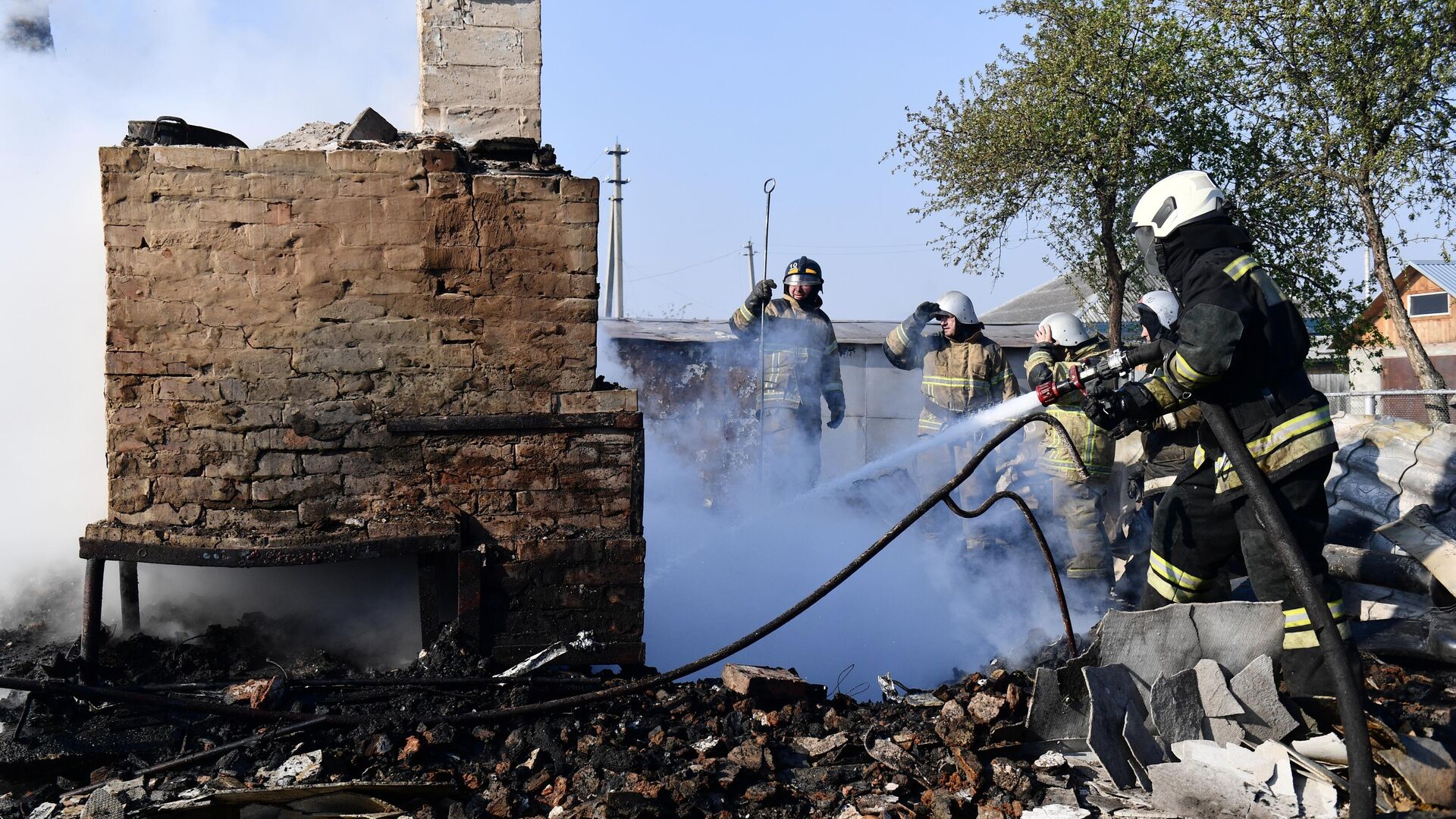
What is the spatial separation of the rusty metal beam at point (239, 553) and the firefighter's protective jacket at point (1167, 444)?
3310 mm

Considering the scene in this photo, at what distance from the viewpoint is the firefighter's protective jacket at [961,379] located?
8227 mm

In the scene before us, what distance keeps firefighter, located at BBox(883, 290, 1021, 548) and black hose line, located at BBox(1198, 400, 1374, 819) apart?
4046 mm

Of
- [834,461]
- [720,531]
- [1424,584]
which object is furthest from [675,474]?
[834,461]

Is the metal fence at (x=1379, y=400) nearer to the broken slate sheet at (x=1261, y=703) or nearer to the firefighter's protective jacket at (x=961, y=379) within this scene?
the firefighter's protective jacket at (x=961, y=379)

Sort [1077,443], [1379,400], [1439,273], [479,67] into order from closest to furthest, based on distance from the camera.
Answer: [479,67] < [1077,443] < [1379,400] < [1439,273]

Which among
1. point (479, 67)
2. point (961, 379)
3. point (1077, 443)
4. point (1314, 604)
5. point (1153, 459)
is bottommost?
point (1314, 604)

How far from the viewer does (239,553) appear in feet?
14.0

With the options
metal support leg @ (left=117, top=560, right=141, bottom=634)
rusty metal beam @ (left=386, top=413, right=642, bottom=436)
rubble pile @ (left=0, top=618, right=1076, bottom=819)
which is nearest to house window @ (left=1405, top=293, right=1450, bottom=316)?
rubble pile @ (left=0, top=618, right=1076, bottom=819)

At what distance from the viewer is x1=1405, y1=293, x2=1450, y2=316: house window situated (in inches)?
1219

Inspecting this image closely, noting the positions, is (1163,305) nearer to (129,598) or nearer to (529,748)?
(529,748)

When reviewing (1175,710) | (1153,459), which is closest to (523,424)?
(1175,710)

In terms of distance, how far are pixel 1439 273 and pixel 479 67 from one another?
3043 centimetres

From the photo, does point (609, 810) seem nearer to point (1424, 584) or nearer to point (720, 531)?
point (720, 531)

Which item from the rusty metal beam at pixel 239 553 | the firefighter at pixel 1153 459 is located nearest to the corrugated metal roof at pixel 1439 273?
the firefighter at pixel 1153 459
